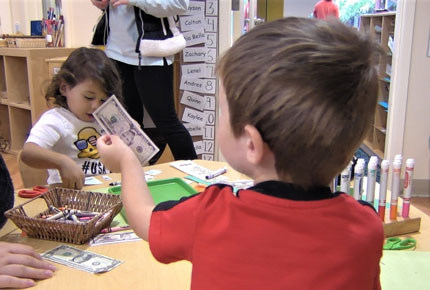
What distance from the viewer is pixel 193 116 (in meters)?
3.15

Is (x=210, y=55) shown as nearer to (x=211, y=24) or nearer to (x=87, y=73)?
(x=211, y=24)

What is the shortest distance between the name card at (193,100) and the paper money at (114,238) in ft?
6.98

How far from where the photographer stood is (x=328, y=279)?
1.87 ft


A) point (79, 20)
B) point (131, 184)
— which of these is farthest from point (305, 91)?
point (79, 20)

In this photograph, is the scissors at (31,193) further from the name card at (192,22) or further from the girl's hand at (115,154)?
the name card at (192,22)

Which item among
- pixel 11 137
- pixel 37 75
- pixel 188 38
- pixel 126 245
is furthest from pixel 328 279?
pixel 11 137

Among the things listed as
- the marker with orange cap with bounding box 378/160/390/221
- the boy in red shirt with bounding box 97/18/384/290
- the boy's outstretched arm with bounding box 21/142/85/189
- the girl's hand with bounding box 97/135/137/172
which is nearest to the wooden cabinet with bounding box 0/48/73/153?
the boy's outstretched arm with bounding box 21/142/85/189

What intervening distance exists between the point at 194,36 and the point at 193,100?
16.5 inches

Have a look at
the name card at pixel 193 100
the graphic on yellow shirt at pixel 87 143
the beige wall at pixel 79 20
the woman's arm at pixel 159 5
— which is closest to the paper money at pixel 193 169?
the graphic on yellow shirt at pixel 87 143

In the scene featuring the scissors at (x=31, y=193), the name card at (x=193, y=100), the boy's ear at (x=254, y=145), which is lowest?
the name card at (x=193, y=100)

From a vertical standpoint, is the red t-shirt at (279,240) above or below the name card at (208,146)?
above

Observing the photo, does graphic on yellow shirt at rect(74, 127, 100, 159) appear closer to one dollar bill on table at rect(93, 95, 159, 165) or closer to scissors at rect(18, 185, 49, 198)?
scissors at rect(18, 185, 49, 198)

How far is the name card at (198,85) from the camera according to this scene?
310 cm

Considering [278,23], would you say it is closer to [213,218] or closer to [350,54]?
[350,54]
